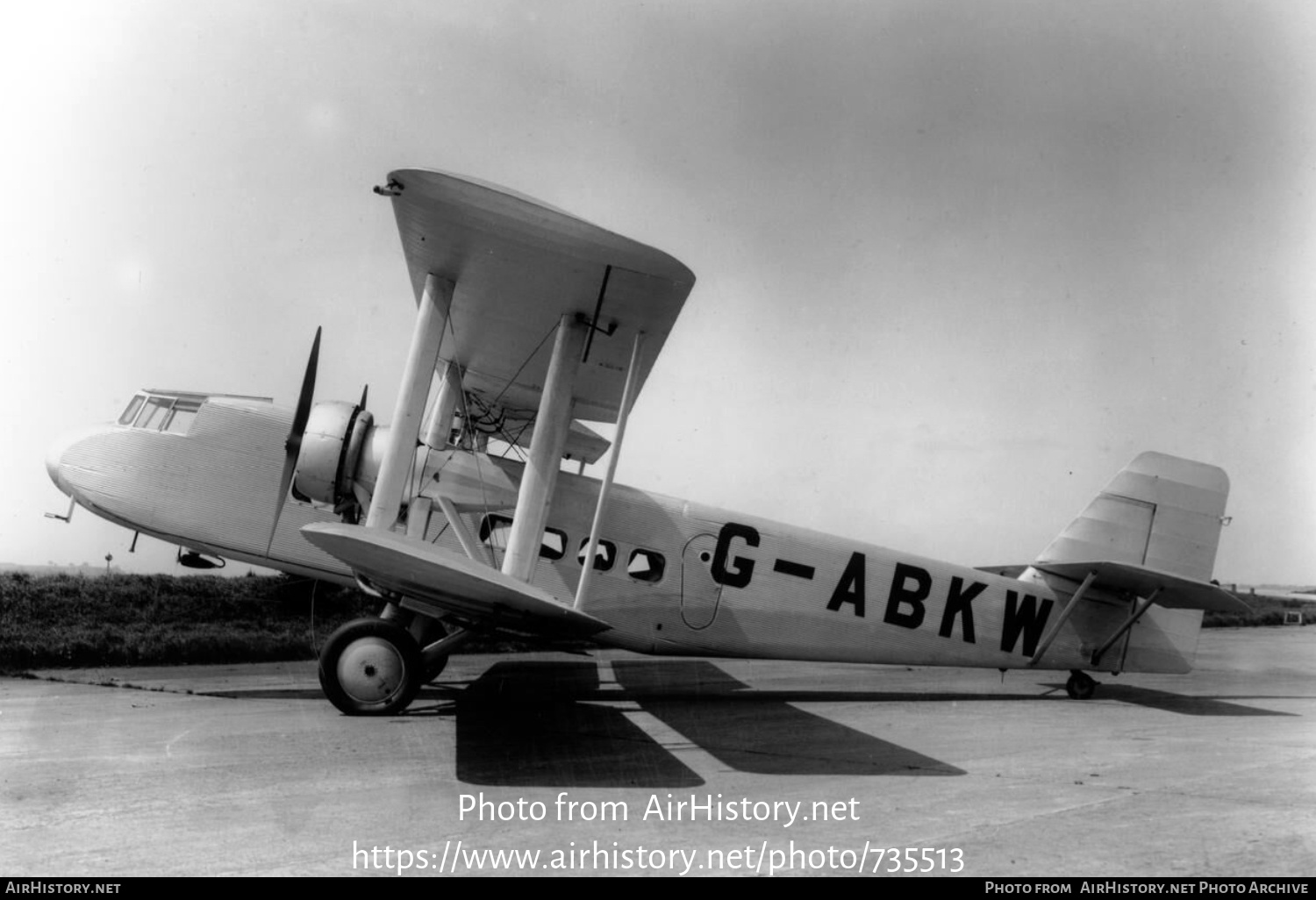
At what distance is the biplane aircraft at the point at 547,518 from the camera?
7312 mm

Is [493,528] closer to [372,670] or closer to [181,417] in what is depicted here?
[372,670]

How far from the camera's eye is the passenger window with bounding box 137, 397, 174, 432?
955 cm

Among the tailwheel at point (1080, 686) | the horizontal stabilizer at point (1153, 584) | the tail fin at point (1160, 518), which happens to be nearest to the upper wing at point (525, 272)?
the horizontal stabilizer at point (1153, 584)

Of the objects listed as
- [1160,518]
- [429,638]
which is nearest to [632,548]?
[429,638]

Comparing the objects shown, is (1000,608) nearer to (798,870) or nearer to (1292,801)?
(1292,801)

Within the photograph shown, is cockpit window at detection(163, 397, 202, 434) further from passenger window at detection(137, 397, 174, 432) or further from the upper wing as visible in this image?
the upper wing

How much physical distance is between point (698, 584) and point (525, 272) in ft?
12.5

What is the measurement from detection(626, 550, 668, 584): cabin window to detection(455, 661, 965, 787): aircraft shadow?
132 centimetres

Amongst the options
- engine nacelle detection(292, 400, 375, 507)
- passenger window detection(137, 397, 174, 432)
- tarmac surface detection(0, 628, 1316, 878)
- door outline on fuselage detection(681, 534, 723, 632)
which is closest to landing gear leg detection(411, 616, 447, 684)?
tarmac surface detection(0, 628, 1316, 878)

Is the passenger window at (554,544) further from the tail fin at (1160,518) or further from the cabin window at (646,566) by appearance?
the tail fin at (1160,518)
